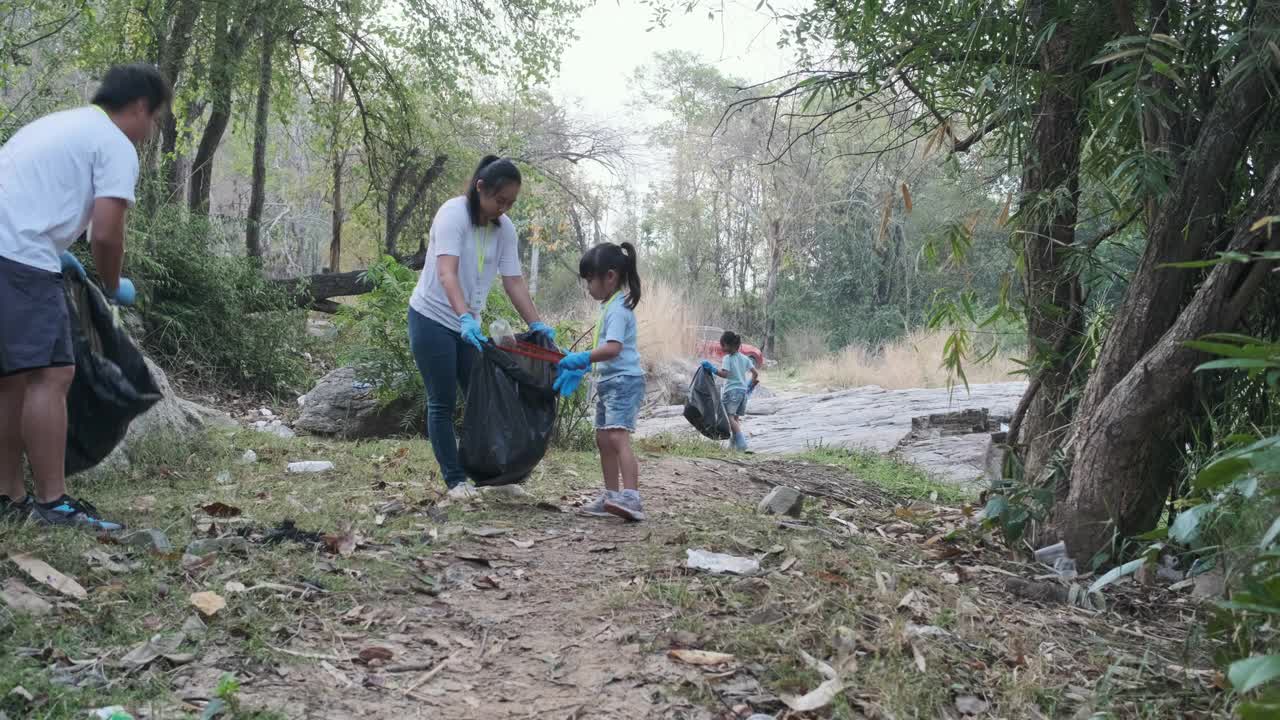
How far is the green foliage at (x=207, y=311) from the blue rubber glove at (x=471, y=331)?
6.01m

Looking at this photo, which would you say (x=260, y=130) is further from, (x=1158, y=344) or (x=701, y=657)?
(x=701, y=657)

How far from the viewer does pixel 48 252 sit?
143 inches

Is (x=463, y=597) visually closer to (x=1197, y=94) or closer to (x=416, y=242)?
(x=1197, y=94)

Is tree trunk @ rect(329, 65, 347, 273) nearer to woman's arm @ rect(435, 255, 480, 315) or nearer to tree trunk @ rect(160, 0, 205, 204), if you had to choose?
tree trunk @ rect(160, 0, 205, 204)

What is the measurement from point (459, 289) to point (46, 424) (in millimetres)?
1755

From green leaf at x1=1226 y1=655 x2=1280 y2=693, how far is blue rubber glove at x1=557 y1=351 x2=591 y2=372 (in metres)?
3.22

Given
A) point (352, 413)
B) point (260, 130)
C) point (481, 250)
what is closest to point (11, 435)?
point (481, 250)

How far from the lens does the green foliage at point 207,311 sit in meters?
9.78

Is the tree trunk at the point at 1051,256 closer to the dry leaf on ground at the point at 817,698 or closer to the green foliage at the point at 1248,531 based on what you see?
the green foliage at the point at 1248,531

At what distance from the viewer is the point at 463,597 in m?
3.40

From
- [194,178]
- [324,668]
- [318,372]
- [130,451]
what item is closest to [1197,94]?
[324,668]

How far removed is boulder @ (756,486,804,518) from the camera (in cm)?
498

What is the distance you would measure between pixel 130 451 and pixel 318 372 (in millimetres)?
5921

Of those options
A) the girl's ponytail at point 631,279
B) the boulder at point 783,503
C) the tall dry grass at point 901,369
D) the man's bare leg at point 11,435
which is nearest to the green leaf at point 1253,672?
the girl's ponytail at point 631,279
